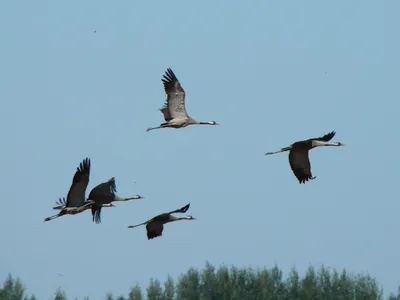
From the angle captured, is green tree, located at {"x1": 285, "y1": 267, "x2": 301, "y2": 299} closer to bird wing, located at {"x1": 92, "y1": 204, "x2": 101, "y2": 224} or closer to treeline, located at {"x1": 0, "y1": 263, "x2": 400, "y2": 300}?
treeline, located at {"x1": 0, "y1": 263, "x2": 400, "y2": 300}

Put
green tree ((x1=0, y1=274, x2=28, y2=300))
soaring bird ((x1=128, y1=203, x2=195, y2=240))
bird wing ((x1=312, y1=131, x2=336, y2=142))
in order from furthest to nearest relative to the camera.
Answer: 1. green tree ((x1=0, y1=274, x2=28, y2=300))
2. soaring bird ((x1=128, y1=203, x2=195, y2=240))
3. bird wing ((x1=312, y1=131, x2=336, y2=142))

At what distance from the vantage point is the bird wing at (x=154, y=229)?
1246 inches

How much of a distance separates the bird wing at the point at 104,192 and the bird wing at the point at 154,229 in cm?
131

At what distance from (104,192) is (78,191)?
963mm

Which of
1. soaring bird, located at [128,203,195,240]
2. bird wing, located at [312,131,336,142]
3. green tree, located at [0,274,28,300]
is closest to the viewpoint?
bird wing, located at [312,131,336,142]

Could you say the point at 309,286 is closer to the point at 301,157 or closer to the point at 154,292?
the point at 154,292

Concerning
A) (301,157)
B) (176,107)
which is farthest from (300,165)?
(176,107)

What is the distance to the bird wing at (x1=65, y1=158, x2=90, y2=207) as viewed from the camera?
29891 millimetres

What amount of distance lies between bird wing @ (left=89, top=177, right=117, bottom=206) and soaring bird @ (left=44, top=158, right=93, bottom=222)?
0.60 metres

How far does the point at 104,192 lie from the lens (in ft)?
101

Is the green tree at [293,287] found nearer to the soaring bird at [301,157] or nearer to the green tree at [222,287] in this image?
the green tree at [222,287]

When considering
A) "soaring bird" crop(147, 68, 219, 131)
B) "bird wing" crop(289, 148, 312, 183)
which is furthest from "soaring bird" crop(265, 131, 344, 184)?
"soaring bird" crop(147, 68, 219, 131)

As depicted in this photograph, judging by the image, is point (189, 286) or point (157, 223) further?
point (189, 286)

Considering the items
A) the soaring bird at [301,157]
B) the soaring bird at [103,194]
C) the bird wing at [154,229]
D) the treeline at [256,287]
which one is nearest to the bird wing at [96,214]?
the soaring bird at [103,194]
